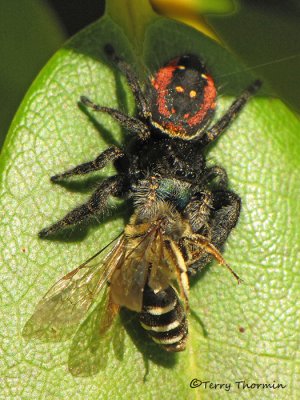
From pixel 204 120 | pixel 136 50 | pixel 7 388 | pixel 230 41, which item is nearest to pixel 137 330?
pixel 7 388

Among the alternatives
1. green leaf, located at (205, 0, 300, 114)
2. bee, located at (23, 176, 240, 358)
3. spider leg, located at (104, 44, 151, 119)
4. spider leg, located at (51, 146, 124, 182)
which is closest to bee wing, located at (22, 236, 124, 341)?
bee, located at (23, 176, 240, 358)

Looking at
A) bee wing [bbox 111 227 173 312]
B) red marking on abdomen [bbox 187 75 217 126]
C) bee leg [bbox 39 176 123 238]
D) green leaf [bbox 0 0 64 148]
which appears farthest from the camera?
green leaf [bbox 0 0 64 148]

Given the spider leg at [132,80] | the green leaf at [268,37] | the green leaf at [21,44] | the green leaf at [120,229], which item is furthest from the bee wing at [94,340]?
the green leaf at [268,37]

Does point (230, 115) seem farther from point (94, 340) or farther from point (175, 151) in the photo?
point (94, 340)

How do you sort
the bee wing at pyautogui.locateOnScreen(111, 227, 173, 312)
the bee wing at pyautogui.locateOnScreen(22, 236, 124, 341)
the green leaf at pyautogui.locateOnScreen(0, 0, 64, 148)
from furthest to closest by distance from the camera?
the green leaf at pyautogui.locateOnScreen(0, 0, 64, 148)
the bee wing at pyautogui.locateOnScreen(22, 236, 124, 341)
the bee wing at pyautogui.locateOnScreen(111, 227, 173, 312)

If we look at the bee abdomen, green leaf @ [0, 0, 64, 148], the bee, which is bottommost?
the bee abdomen

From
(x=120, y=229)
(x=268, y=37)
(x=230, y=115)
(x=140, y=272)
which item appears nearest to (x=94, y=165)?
(x=120, y=229)

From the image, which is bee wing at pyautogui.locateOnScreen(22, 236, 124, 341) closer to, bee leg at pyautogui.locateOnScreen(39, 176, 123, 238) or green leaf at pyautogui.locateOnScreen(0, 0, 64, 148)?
bee leg at pyautogui.locateOnScreen(39, 176, 123, 238)
